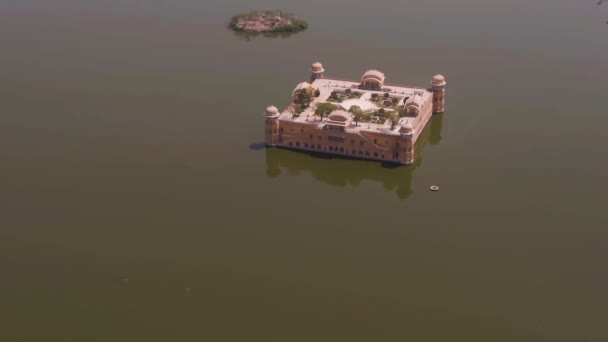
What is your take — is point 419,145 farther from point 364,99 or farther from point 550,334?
point 550,334

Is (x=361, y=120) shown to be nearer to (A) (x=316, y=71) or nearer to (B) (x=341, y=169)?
(B) (x=341, y=169)

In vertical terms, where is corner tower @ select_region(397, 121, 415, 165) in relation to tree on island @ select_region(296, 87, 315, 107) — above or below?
below

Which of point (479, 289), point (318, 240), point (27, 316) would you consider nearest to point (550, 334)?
point (479, 289)

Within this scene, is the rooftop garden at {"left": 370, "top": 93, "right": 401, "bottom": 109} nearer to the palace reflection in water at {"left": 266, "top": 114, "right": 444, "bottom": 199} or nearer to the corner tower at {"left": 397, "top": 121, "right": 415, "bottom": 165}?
the palace reflection in water at {"left": 266, "top": 114, "right": 444, "bottom": 199}

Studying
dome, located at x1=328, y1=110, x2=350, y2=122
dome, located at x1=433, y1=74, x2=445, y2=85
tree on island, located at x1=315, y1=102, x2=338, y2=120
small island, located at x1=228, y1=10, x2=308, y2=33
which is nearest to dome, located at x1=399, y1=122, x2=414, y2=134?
dome, located at x1=328, y1=110, x2=350, y2=122

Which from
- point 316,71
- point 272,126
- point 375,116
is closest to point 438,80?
point 375,116

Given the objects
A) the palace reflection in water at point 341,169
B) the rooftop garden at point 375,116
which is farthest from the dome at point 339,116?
the palace reflection in water at point 341,169
